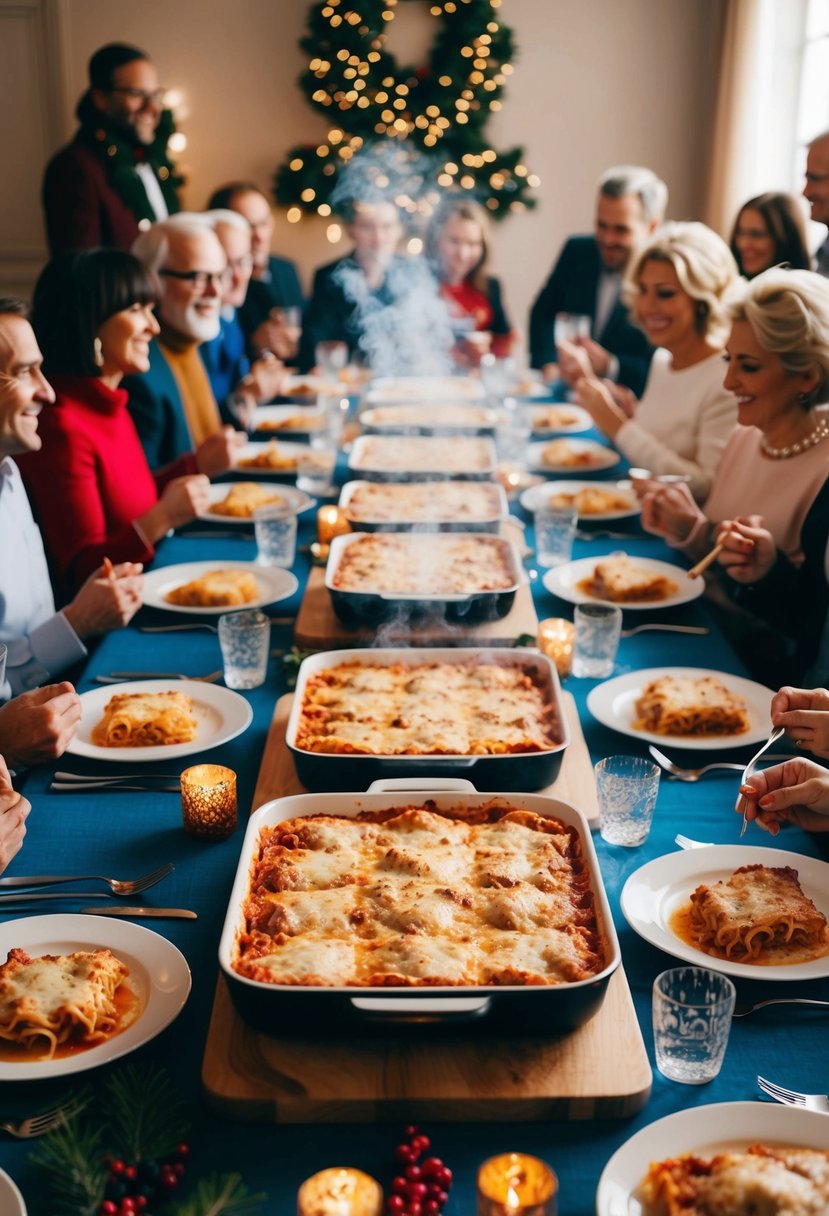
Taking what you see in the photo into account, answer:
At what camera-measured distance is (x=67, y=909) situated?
1.52m

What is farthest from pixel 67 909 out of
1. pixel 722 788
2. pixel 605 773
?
pixel 722 788

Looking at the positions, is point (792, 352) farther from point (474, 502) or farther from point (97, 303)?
point (97, 303)

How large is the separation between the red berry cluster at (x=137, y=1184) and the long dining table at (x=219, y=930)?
2 centimetres

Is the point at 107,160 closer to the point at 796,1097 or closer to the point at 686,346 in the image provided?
the point at 686,346

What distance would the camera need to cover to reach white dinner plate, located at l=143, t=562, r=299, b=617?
255cm

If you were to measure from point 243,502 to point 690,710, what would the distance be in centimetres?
162

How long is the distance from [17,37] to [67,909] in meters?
7.07

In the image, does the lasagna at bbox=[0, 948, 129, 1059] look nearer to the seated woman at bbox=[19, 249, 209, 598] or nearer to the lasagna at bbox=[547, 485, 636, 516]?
the seated woman at bbox=[19, 249, 209, 598]

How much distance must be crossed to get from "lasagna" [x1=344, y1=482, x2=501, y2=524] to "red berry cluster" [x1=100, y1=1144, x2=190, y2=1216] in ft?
6.12

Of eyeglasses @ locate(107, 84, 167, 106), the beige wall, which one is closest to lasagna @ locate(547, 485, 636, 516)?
eyeglasses @ locate(107, 84, 167, 106)

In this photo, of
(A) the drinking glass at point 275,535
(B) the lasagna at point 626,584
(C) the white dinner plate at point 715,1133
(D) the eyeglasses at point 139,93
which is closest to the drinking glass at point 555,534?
(B) the lasagna at point 626,584

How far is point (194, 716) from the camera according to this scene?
2.05 metres

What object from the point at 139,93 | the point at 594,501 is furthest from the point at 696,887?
the point at 139,93

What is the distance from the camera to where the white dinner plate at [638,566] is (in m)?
2.60
